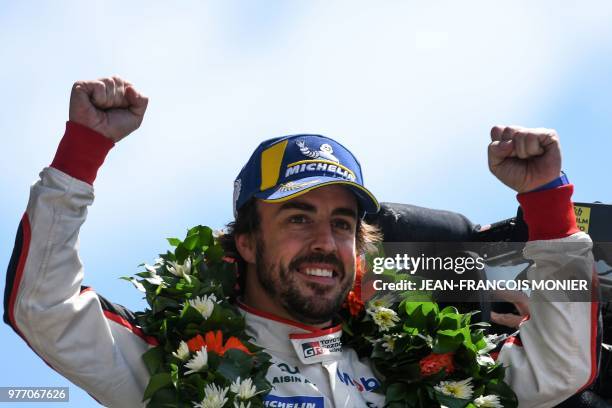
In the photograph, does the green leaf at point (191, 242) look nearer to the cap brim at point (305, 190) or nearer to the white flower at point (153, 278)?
the white flower at point (153, 278)

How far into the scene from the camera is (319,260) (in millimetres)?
3938

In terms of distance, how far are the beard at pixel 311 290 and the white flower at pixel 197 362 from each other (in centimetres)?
50

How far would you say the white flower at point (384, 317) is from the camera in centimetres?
420

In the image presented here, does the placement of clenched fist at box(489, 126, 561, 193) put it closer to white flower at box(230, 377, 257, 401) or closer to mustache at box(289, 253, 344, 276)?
mustache at box(289, 253, 344, 276)

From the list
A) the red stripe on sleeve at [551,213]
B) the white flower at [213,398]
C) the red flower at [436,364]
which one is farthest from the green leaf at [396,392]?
the red stripe on sleeve at [551,213]

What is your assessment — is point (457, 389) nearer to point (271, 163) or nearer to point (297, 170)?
point (297, 170)

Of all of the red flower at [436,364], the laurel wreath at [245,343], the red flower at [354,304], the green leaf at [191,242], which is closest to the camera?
the laurel wreath at [245,343]

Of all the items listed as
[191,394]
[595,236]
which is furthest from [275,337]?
[595,236]

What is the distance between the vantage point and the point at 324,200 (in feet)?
13.3

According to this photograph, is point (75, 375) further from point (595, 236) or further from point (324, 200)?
point (595, 236)

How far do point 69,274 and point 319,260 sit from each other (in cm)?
107

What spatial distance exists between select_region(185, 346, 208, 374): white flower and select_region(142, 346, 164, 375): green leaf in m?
0.11

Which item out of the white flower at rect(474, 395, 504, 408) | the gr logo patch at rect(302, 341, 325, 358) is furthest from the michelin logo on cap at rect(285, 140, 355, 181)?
the white flower at rect(474, 395, 504, 408)

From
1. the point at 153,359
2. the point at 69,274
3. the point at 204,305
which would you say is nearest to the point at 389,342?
the point at 204,305
